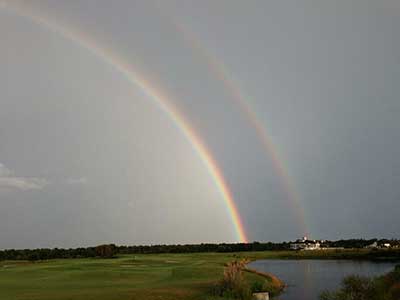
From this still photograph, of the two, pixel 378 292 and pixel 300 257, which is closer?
pixel 378 292

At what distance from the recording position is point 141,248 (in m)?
198

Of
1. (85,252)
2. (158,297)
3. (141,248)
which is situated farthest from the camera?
(141,248)


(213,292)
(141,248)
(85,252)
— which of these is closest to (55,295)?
(213,292)

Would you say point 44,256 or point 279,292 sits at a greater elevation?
point 44,256

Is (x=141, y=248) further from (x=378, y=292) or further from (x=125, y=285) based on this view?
(x=378, y=292)

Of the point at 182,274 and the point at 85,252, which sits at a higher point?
the point at 85,252

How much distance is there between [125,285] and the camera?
49406mm

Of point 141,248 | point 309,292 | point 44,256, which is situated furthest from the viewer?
point 141,248

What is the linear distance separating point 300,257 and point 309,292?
100m

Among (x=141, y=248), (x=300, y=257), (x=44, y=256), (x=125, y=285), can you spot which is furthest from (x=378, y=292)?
(x=141, y=248)

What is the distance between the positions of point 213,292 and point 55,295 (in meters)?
14.0

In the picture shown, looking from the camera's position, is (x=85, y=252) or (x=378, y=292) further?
(x=85, y=252)

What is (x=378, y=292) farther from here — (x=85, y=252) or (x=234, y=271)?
(x=85, y=252)

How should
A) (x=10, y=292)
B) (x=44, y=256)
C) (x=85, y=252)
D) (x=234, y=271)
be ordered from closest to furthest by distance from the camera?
(x=10, y=292)
(x=234, y=271)
(x=44, y=256)
(x=85, y=252)
